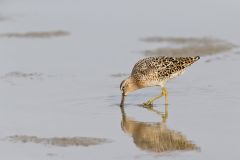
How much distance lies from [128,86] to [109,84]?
1279 millimetres

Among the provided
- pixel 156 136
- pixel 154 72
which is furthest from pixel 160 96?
pixel 156 136

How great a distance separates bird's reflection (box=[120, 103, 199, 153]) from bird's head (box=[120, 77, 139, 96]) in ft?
3.99

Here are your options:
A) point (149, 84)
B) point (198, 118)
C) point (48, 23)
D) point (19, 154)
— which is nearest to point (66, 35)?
point (48, 23)

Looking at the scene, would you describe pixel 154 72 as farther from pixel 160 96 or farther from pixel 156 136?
pixel 156 136

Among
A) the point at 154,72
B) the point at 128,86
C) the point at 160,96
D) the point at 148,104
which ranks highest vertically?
the point at 154,72

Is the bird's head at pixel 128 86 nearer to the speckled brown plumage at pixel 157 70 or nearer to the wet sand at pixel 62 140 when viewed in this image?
the speckled brown plumage at pixel 157 70

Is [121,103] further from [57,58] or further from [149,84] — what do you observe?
[57,58]

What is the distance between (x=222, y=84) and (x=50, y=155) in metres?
6.00

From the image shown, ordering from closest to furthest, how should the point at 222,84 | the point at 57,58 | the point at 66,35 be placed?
1. the point at 222,84
2. the point at 57,58
3. the point at 66,35

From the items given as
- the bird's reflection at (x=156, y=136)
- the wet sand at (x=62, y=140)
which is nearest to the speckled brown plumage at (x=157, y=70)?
the bird's reflection at (x=156, y=136)

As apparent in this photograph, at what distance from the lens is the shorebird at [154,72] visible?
17375mm

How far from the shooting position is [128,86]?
17.3 metres

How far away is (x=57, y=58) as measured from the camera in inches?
827

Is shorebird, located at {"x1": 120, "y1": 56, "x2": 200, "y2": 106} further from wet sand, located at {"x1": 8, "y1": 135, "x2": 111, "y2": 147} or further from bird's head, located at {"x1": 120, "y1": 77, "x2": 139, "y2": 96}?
wet sand, located at {"x1": 8, "y1": 135, "x2": 111, "y2": 147}
